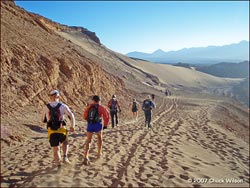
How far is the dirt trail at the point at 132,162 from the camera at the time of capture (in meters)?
6.97

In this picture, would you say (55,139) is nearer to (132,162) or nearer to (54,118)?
(54,118)

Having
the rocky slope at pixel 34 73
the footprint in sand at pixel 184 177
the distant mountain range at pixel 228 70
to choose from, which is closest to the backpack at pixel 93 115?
the footprint in sand at pixel 184 177

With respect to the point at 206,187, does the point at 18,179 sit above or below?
above

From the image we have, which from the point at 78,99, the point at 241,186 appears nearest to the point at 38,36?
the point at 78,99

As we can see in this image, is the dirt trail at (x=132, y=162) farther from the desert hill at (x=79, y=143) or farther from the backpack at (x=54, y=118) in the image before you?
the backpack at (x=54, y=118)

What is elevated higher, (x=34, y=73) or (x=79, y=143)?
(x=34, y=73)

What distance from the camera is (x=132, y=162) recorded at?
28.4ft

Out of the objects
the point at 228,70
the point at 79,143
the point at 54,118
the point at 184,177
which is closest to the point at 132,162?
the point at 184,177

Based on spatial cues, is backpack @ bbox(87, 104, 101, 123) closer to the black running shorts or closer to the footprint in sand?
the black running shorts

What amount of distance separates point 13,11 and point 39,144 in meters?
18.7

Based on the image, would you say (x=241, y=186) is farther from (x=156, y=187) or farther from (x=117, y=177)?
(x=117, y=177)

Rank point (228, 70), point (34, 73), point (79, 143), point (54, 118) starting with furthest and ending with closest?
point (228, 70)
point (34, 73)
point (79, 143)
point (54, 118)

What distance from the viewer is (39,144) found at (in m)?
10.1

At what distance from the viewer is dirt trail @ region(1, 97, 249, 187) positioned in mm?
6969
